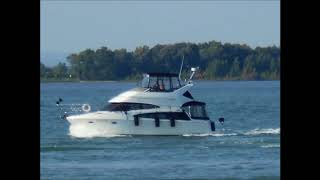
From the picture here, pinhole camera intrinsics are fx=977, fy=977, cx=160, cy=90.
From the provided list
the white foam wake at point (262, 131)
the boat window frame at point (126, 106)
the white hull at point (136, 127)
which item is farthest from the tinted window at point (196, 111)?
the white foam wake at point (262, 131)

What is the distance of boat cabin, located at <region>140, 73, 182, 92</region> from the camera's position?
21375 millimetres

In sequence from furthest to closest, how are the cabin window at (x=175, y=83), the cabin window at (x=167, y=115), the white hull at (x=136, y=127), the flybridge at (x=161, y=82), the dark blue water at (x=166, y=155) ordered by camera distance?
the cabin window at (x=175, y=83) → the flybridge at (x=161, y=82) → the cabin window at (x=167, y=115) → the white hull at (x=136, y=127) → the dark blue water at (x=166, y=155)

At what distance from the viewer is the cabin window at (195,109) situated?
20.8m

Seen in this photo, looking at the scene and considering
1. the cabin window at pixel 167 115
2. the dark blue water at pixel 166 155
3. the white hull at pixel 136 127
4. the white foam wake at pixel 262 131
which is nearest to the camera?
the dark blue water at pixel 166 155

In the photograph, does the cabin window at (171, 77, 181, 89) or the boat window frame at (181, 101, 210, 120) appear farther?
the cabin window at (171, 77, 181, 89)

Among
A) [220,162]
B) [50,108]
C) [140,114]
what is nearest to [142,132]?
[140,114]

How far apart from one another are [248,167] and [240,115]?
1554 centimetres

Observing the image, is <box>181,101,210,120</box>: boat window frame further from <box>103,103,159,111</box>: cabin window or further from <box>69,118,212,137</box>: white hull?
<box>103,103,159,111</box>: cabin window

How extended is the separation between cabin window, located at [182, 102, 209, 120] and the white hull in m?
0.27

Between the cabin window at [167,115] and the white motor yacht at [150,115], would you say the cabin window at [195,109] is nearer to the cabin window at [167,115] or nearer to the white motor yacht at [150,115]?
the white motor yacht at [150,115]

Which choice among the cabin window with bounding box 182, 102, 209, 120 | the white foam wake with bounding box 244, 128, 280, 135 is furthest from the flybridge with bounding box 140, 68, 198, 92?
the white foam wake with bounding box 244, 128, 280, 135

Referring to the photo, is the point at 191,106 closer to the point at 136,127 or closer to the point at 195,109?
the point at 195,109

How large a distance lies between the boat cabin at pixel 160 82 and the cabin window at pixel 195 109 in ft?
2.34

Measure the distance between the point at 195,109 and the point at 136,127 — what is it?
135cm
